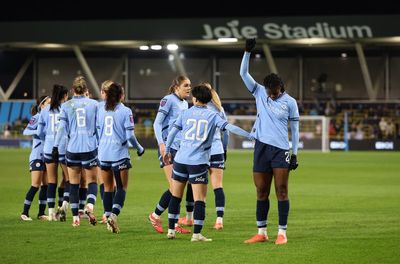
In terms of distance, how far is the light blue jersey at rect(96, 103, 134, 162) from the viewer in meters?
11.8

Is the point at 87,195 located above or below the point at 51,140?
below

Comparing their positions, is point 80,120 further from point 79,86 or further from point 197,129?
point 197,129

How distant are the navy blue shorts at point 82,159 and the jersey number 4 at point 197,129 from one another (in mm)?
2272

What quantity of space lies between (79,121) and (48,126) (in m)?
1.08

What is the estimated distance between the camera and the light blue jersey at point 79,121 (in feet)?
41.0

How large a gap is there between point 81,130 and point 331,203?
633cm

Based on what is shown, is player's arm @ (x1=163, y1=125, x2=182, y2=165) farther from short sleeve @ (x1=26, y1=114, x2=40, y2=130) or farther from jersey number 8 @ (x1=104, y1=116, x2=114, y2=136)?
short sleeve @ (x1=26, y1=114, x2=40, y2=130)

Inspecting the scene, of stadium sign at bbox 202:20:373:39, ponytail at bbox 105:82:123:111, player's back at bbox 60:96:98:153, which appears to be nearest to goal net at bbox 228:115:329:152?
stadium sign at bbox 202:20:373:39

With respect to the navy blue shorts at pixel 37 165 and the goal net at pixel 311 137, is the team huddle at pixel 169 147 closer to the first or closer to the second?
the navy blue shorts at pixel 37 165

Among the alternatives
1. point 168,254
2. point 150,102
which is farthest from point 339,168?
point 150,102

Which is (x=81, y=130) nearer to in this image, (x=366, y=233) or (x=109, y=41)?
(x=366, y=233)

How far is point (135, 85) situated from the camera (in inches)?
2280

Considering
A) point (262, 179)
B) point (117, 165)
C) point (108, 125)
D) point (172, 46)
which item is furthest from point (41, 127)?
point (172, 46)

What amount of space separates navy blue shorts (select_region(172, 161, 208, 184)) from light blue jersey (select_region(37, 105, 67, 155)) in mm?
3009
